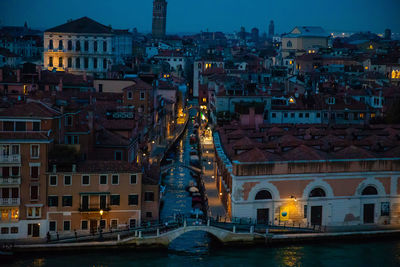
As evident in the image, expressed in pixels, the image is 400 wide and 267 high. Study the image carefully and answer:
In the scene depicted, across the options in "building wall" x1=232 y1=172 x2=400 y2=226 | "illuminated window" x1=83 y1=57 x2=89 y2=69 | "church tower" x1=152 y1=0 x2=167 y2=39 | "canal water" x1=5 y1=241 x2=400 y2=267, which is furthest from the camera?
"church tower" x1=152 y1=0 x2=167 y2=39

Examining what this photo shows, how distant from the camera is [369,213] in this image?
875 inches

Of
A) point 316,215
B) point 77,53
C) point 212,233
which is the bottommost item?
point 212,233

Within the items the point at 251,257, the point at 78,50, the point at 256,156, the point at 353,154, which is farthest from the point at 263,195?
the point at 78,50

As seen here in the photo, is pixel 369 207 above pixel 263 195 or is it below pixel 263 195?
below

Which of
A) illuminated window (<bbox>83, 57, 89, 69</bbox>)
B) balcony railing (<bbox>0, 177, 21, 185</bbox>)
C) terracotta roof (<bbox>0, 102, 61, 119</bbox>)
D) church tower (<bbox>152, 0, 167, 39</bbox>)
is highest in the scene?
church tower (<bbox>152, 0, 167, 39</bbox>)

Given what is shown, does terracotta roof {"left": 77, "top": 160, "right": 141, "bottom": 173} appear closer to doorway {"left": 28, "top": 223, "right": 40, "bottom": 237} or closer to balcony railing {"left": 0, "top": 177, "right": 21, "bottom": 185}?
balcony railing {"left": 0, "top": 177, "right": 21, "bottom": 185}

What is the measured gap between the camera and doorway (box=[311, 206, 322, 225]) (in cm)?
2173

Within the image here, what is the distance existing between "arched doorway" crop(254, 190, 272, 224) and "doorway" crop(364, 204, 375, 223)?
127 inches

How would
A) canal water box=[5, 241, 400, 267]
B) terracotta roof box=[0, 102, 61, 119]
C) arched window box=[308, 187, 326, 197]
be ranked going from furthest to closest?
1. arched window box=[308, 187, 326, 197]
2. terracotta roof box=[0, 102, 61, 119]
3. canal water box=[5, 241, 400, 267]

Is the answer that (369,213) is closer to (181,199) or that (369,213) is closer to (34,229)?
(181,199)

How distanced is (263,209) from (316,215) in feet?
5.70

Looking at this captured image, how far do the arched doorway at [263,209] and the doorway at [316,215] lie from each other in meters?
1.47

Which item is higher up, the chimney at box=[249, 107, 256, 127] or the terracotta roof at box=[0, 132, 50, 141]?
the chimney at box=[249, 107, 256, 127]

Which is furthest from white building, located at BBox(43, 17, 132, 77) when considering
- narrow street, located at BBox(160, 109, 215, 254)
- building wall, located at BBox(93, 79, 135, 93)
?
narrow street, located at BBox(160, 109, 215, 254)
